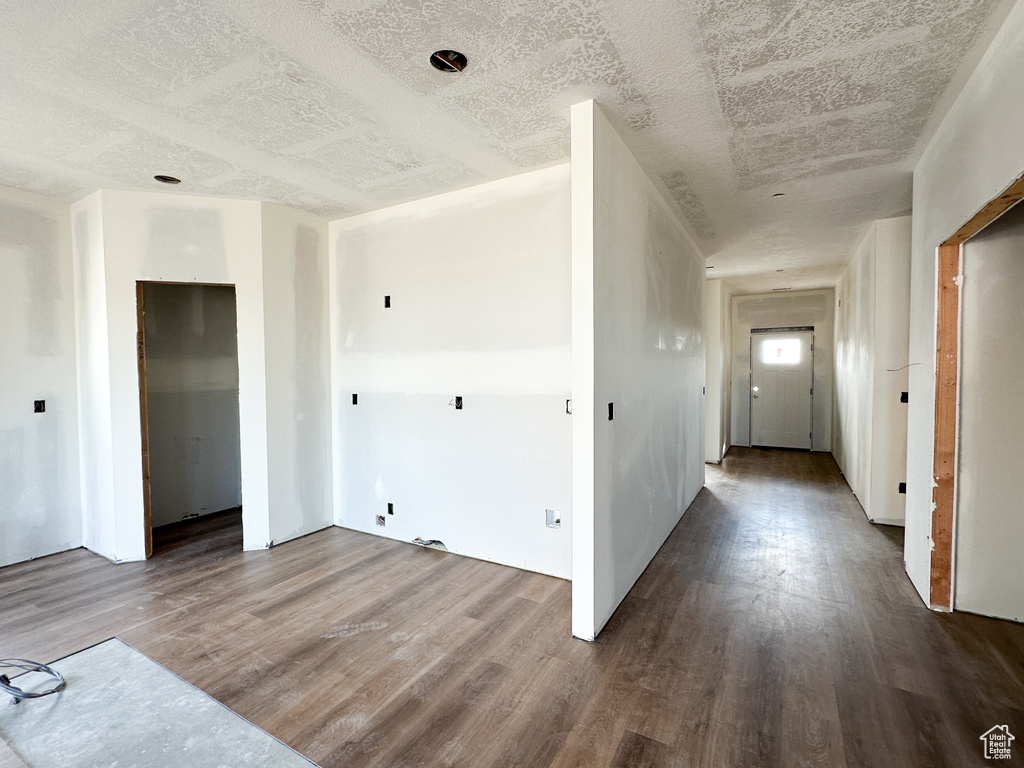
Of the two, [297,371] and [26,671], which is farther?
[297,371]

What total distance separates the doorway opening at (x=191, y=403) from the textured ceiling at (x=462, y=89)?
129 centimetres

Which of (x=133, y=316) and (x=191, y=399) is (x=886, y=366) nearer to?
(x=133, y=316)

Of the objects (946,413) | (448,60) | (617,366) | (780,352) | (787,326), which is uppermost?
(448,60)

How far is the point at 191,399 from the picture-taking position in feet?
14.9

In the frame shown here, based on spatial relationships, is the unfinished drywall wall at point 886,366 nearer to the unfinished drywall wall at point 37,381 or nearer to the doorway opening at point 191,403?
the doorway opening at point 191,403

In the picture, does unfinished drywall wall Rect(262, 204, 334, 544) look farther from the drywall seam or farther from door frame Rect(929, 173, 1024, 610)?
door frame Rect(929, 173, 1024, 610)

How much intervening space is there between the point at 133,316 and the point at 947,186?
5025 mm

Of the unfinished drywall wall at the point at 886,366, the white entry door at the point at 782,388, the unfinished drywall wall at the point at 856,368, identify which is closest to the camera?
the unfinished drywall wall at the point at 886,366

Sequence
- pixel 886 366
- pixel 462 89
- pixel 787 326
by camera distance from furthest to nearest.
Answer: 1. pixel 787 326
2. pixel 886 366
3. pixel 462 89

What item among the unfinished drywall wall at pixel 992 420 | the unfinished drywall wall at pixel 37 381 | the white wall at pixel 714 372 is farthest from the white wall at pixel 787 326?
the unfinished drywall wall at pixel 37 381

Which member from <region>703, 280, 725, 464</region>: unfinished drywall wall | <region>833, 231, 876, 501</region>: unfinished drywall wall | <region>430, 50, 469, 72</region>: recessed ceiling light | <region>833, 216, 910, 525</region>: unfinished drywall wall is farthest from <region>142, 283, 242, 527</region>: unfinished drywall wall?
<region>703, 280, 725, 464</region>: unfinished drywall wall

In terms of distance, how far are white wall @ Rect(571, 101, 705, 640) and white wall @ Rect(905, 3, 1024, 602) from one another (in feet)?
4.85

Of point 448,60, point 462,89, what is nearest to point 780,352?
point 462,89

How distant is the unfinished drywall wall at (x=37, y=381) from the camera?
3.42 m
